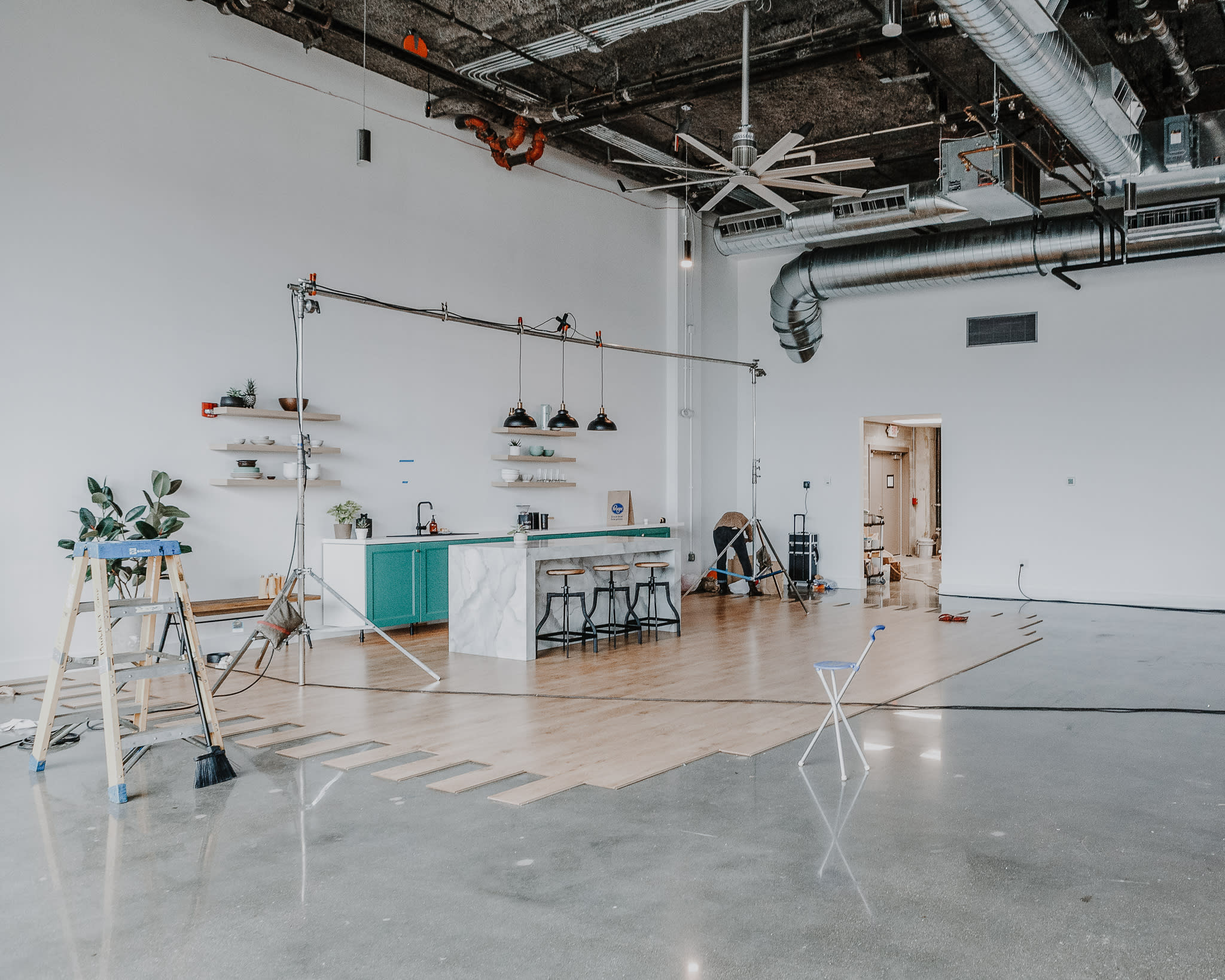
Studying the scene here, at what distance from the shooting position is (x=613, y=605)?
8.22 meters

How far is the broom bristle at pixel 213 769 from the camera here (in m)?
4.02

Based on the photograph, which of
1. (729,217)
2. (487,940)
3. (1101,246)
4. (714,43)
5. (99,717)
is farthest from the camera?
(729,217)

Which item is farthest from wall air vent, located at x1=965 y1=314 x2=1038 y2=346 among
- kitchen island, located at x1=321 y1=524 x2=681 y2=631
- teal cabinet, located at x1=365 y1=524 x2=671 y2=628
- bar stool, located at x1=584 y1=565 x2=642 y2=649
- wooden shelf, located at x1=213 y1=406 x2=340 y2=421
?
wooden shelf, located at x1=213 y1=406 x2=340 y2=421

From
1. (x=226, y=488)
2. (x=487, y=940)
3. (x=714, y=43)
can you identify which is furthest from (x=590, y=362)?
(x=487, y=940)

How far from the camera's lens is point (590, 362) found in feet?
36.2

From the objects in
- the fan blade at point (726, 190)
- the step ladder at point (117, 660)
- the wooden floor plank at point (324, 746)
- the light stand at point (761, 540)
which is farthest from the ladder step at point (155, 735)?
the light stand at point (761, 540)

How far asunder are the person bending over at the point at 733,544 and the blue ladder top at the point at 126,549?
7.94 m

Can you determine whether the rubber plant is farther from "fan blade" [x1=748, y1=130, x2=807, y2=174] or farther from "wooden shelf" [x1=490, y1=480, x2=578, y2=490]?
"fan blade" [x1=748, y1=130, x2=807, y2=174]

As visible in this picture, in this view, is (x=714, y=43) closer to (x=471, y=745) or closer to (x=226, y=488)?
(x=226, y=488)

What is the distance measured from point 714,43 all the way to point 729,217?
3398 millimetres

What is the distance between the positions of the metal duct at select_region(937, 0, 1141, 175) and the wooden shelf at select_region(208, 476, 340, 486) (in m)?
5.82

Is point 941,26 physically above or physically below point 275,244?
above

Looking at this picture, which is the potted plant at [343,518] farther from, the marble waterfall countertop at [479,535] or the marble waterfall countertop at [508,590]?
the marble waterfall countertop at [508,590]

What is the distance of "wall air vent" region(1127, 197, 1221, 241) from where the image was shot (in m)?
8.94
